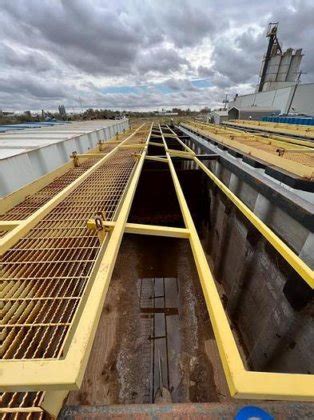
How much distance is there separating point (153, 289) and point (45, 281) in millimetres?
4640

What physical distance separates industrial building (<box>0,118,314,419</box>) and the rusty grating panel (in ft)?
0.05

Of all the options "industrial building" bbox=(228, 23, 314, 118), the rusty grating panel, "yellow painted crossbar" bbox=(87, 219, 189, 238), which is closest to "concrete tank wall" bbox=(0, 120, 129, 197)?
the rusty grating panel

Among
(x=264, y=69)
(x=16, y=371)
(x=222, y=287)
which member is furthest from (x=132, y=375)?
(x=264, y=69)

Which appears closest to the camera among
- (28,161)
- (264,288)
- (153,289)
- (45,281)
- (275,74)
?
(45,281)

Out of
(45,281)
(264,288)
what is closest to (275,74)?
(264,288)

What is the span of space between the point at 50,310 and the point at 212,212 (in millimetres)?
6715

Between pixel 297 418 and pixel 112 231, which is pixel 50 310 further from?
pixel 297 418

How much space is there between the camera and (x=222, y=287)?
6168 millimetres

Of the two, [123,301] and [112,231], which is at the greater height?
[112,231]

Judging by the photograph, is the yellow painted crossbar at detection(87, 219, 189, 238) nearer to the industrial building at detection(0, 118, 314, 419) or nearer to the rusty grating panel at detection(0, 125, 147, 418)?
the industrial building at detection(0, 118, 314, 419)

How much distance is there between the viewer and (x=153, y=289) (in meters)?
6.29

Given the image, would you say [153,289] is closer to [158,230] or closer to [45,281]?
[158,230]

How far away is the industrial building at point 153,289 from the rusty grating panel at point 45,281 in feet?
0.05

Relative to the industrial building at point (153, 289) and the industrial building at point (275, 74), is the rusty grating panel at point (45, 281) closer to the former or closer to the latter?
the industrial building at point (153, 289)
